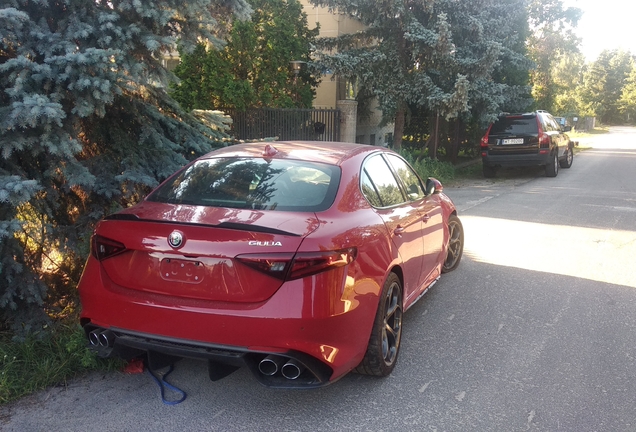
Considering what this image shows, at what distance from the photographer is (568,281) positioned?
654 cm

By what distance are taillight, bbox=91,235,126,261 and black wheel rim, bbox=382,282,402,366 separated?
177 centimetres

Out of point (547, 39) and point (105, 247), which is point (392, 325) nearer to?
point (105, 247)

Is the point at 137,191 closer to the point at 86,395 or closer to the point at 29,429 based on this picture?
the point at 86,395

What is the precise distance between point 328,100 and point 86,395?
672 inches

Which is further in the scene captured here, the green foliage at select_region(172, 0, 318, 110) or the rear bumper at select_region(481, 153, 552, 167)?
the rear bumper at select_region(481, 153, 552, 167)

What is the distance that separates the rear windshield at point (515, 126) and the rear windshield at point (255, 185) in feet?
44.1

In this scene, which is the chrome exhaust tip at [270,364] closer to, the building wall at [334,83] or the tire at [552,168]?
the building wall at [334,83]

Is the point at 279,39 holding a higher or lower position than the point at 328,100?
higher

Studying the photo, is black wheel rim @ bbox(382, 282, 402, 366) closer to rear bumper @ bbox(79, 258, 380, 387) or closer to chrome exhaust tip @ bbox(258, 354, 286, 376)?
rear bumper @ bbox(79, 258, 380, 387)

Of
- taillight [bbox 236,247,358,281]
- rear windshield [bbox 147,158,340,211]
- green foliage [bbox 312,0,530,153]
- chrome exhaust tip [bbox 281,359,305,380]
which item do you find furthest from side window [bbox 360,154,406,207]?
green foliage [bbox 312,0,530,153]

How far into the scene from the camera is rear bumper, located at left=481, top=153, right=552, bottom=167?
16.3 meters

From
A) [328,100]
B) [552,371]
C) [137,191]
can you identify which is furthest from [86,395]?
[328,100]

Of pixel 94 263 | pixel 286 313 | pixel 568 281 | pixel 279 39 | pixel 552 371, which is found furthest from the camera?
pixel 279 39

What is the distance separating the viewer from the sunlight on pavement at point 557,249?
7.04 m
